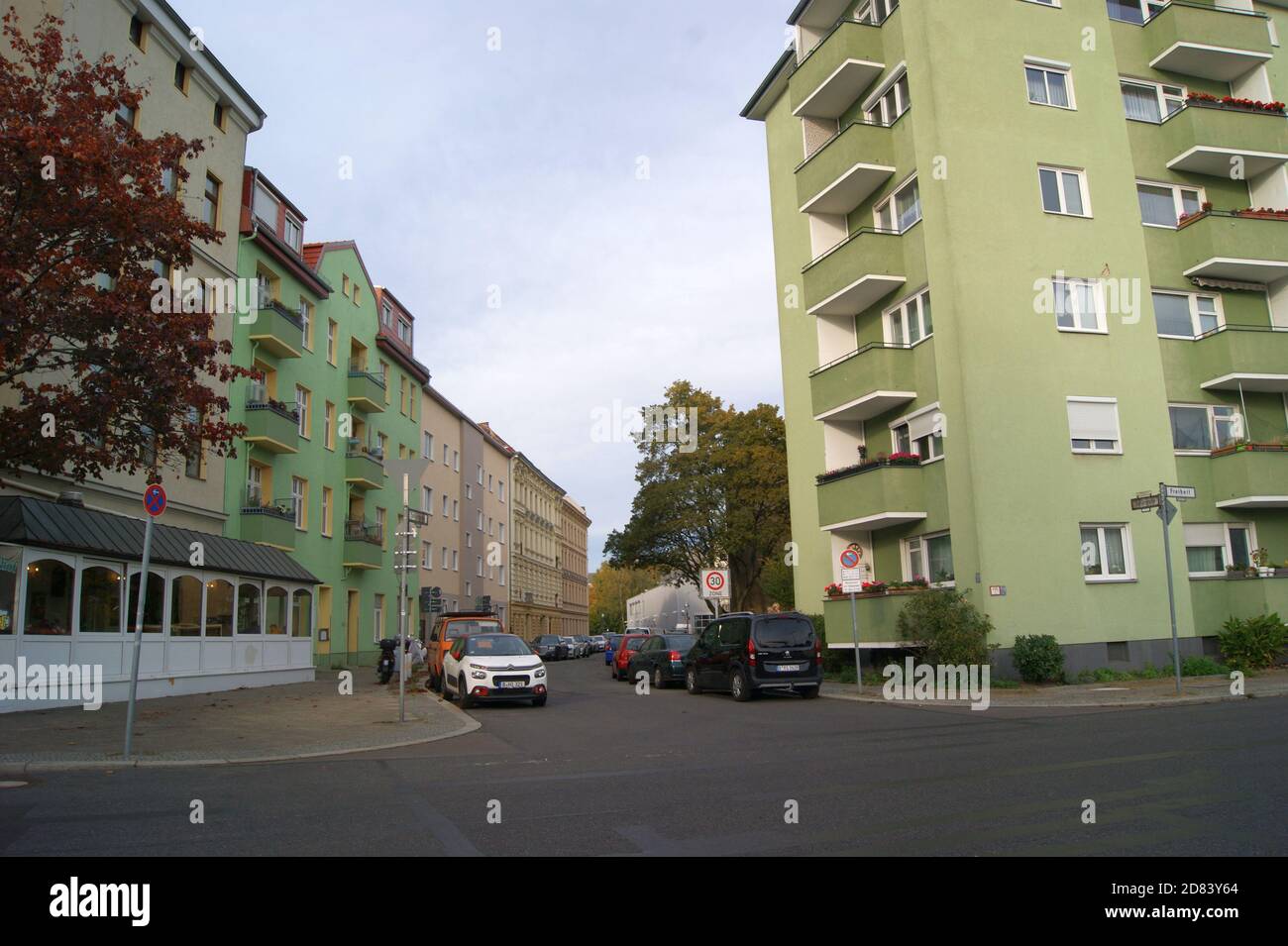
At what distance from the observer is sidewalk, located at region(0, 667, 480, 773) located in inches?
454

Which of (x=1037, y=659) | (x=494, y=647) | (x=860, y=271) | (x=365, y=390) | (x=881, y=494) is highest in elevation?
(x=365, y=390)

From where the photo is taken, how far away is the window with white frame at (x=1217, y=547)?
2305 cm

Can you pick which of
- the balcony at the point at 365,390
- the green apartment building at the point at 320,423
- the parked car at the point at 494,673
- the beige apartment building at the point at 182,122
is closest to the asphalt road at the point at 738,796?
the parked car at the point at 494,673

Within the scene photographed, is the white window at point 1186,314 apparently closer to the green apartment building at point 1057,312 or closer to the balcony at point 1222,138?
the green apartment building at point 1057,312

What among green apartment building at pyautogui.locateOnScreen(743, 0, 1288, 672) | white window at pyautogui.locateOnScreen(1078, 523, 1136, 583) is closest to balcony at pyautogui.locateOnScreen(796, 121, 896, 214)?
green apartment building at pyautogui.locateOnScreen(743, 0, 1288, 672)

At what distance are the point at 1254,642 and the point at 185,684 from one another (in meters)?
24.4

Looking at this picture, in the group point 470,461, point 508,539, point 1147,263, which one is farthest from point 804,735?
point 508,539

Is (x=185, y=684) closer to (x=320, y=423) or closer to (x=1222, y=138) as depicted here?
(x=320, y=423)

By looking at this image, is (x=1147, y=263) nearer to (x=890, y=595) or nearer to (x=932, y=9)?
(x=932, y=9)

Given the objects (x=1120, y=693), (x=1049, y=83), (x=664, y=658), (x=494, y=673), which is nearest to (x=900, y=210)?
(x=1049, y=83)

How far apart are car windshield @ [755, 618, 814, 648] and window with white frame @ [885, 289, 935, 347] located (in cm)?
828

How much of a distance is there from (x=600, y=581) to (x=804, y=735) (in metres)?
134

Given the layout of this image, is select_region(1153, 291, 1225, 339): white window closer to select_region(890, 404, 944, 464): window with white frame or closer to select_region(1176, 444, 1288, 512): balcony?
select_region(1176, 444, 1288, 512): balcony

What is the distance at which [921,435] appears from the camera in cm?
2348
